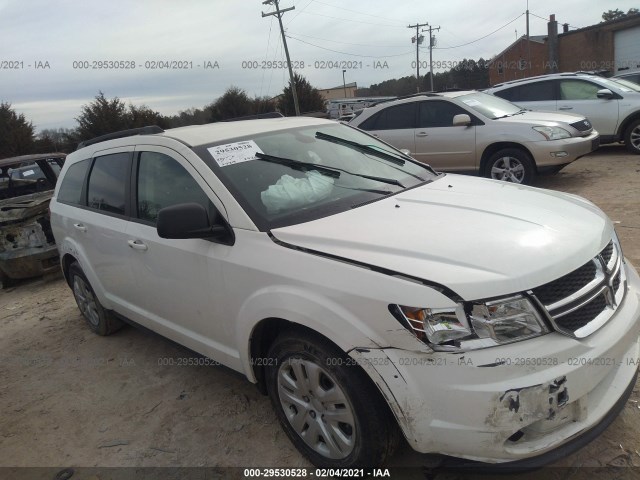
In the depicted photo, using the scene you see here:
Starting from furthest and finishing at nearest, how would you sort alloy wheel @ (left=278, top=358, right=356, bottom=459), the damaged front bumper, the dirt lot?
the dirt lot, alloy wheel @ (left=278, top=358, right=356, bottom=459), the damaged front bumper

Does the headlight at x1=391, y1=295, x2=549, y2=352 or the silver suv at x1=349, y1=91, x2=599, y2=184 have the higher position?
the silver suv at x1=349, y1=91, x2=599, y2=184

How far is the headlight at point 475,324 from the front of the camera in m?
1.87

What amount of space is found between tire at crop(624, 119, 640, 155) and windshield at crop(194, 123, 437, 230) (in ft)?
25.6

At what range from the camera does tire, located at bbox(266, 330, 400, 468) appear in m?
2.10

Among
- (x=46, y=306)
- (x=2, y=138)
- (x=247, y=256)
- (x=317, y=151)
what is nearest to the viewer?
(x=247, y=256)

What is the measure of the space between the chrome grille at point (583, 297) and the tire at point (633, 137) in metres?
8.56

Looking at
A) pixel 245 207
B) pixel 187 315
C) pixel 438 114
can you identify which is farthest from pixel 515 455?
pixel 438 114

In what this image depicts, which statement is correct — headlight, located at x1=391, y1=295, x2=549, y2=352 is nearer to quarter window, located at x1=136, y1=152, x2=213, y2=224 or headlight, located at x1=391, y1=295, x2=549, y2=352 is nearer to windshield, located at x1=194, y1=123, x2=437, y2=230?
windshield, located at x1=194, y1=123, x2=437, y2=230

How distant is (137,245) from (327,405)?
174 cm

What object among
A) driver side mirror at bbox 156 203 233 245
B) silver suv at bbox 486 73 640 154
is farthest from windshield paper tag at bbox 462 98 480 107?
driver side mirror at bbox 156 203 233 245

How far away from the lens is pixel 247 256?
2467mm

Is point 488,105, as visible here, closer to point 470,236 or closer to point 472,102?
point 472,102

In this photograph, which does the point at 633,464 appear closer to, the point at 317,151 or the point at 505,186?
the point at 505,186

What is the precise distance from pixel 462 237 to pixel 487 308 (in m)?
0.41
